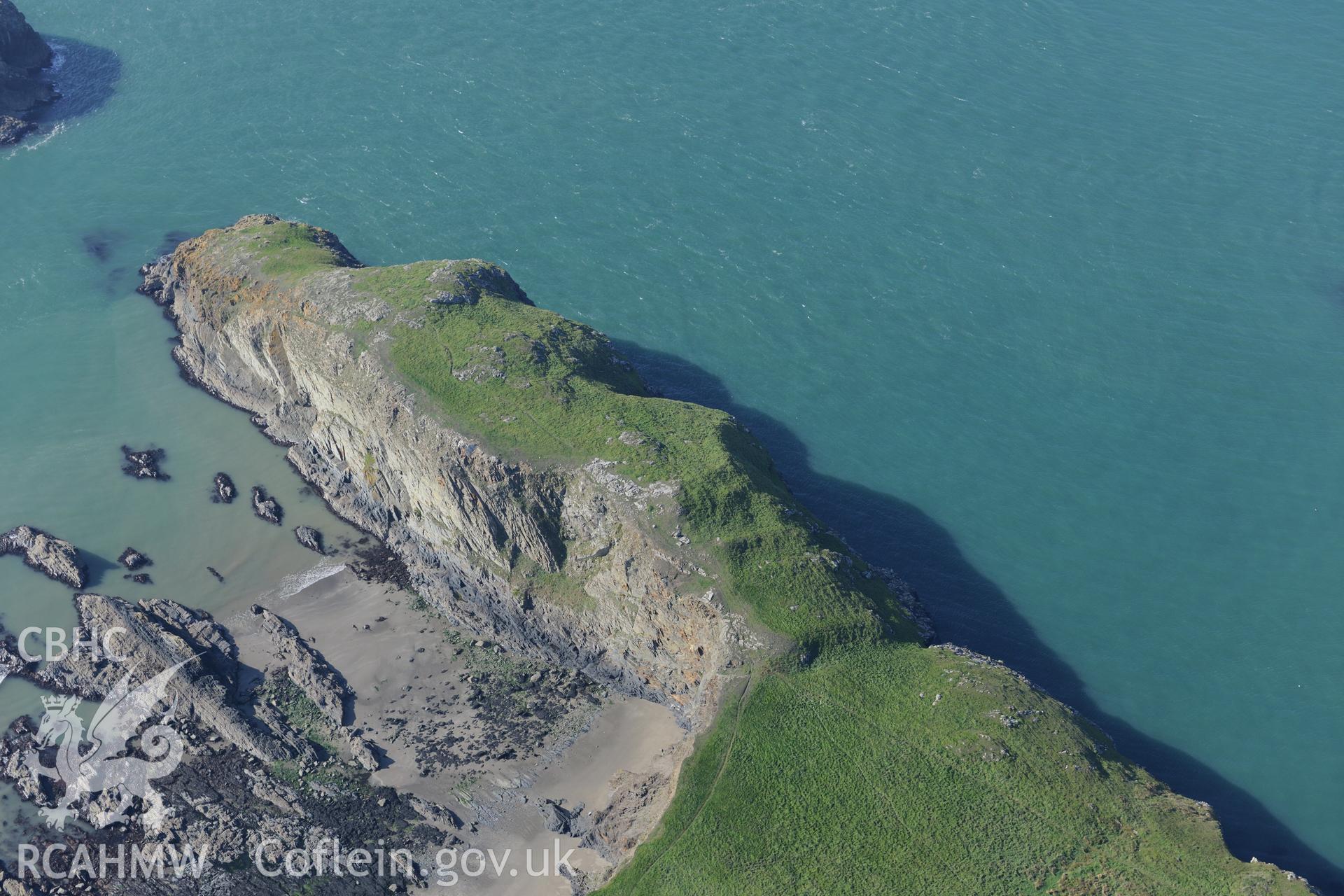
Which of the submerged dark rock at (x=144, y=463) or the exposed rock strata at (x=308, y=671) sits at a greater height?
the submerged dark rock at (x=144, y=463)

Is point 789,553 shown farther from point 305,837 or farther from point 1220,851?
point 305,837

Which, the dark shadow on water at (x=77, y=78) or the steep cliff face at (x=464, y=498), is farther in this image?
the dark shadow on water at (x=77, y=78)

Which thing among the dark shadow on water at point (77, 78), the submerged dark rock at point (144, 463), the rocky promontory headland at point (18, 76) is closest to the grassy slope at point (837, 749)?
the submerged dark rock at point (144, 463)

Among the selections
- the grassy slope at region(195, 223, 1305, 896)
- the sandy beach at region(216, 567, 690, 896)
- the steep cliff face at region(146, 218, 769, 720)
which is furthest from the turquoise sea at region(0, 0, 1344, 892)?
the grassy slope at region(195, 223, 1305, 896)

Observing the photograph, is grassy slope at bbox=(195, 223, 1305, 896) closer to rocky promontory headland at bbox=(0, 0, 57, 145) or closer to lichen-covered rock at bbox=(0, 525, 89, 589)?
lichen-covered rock at bbox=(0, 525, 89, 589)

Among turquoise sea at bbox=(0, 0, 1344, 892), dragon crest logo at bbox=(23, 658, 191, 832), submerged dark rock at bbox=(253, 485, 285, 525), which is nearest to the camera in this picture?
dragon crest logo at bbox=(23, 658, 191, 832)

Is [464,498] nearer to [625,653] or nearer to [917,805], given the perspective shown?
[625,653]

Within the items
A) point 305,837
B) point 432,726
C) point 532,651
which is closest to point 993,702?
point 532,651

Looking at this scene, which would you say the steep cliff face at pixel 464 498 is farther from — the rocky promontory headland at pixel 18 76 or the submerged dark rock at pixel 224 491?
the rocky promontory headland at pixel 18 76
